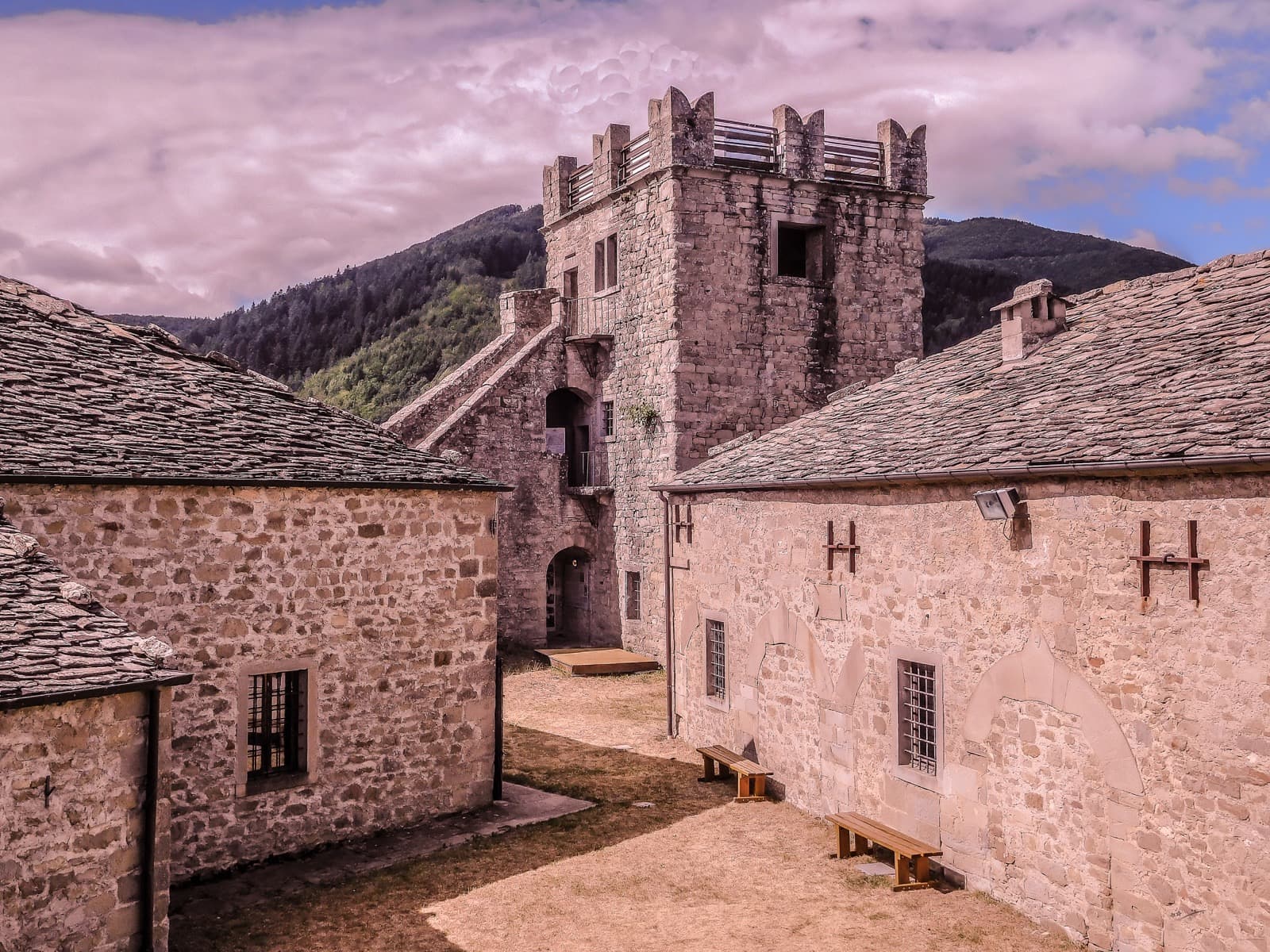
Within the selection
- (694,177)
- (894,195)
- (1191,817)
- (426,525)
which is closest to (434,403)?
(694,177)

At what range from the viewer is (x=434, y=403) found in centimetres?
2525

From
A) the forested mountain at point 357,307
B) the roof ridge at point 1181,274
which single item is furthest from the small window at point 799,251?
the forested mountain at point 357,307

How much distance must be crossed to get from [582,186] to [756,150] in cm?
540

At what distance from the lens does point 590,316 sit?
1011 inches

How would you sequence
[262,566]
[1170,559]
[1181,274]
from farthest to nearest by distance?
1. [1181,274]
2. [262,566]
3. [1170,559]

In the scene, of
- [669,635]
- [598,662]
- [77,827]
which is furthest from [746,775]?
[598,662]

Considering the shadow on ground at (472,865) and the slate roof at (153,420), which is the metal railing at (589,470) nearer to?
the shadow on ground at (472,865)

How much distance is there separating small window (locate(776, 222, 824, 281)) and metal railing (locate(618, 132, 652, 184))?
3.36 m

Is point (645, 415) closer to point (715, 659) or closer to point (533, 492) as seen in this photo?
point (533, 492)

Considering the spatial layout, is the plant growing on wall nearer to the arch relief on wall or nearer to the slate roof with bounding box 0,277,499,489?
the slate roof with bounding box 0,277,499,489

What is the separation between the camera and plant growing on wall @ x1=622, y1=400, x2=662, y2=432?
2300 centimetres

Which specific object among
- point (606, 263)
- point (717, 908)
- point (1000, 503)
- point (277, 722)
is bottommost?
point (717, 908)

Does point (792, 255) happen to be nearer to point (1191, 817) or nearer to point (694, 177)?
point (694, 177)

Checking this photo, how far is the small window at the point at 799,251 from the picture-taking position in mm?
23531
